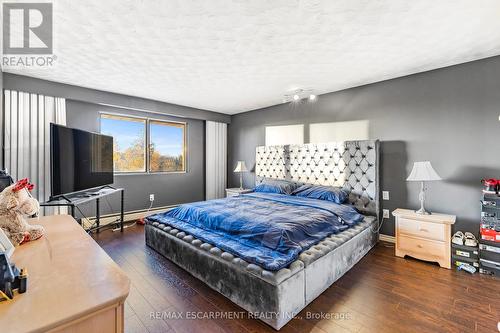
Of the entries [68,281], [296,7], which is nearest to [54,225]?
[68,281]

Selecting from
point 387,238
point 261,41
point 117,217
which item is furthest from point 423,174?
point 117,217

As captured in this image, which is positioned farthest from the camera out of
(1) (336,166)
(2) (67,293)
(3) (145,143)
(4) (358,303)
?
(3) (145,143)

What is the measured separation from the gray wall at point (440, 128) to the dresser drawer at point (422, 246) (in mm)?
488

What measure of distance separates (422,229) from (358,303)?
57.8 inches

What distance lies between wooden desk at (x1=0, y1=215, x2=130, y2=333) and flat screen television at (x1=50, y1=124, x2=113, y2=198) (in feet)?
6.21

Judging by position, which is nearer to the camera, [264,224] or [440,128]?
[264,224]

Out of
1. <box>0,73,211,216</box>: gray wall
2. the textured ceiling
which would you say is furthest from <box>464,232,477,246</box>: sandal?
<box>0,73,211,216</box>: gray wall

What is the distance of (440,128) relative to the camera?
3012 millimetres

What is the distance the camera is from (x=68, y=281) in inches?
35.8

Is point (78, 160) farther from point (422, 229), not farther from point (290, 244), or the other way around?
point (422, 229)

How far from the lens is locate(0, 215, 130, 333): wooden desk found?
0.70m

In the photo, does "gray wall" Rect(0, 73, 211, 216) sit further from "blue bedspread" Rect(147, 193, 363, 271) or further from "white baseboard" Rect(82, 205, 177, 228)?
"blue bedspread" Rect(147, 193, 363, 271)

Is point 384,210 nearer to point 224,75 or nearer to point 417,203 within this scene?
point 417,203

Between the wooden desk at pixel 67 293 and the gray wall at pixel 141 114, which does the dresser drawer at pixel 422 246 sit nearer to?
the wooden desk at pixel 67 293
